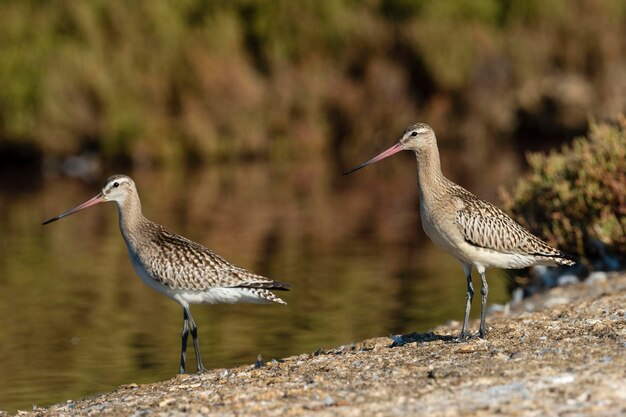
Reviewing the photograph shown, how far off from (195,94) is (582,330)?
68.2 ft

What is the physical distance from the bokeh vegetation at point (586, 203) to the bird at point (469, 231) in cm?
279

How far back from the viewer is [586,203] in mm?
13336

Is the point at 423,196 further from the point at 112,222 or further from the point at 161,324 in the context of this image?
the point at 112,222

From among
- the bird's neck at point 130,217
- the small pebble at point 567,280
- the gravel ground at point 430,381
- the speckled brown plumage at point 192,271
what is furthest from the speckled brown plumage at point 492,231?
the small pebble at point 567,280

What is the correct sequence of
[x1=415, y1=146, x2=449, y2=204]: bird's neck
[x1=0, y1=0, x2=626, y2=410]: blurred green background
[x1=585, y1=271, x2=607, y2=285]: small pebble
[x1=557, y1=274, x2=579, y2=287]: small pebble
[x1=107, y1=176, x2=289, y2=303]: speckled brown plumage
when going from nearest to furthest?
1. [x1=415, y1=146, x2=449, y2=204]: bird's neck
2. [x1=107, y1=176, x2=289, y2=303]: speckled brown plumage
3. [x1=585, y1=271, x2=607, y2=285]: small pebble
4. [x1=557, y1=274, x2=579, y2=287]: small pebble
5. [x1=0, y1=0, x2=626, y2=410]: blurred green background

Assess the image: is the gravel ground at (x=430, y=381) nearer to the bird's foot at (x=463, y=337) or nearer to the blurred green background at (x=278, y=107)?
the bird's foot at (x=463, y=337)

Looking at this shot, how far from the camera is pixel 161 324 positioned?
559 inches

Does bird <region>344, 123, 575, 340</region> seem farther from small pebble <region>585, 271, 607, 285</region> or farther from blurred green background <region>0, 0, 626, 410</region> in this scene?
blurred green background <region>0, 0, 626, 410</region>

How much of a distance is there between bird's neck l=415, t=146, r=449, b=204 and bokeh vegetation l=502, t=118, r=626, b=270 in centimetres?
306

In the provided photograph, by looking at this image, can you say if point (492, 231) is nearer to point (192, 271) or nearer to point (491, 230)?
point (491, 230)

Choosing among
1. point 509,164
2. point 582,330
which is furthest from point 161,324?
point 509,164

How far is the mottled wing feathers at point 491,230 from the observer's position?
984 cm

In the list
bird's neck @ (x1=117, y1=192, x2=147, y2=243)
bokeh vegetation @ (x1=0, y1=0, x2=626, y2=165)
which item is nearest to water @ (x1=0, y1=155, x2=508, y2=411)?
bird's neck @ (x1=117, y1=192, x2=147, y2=243)

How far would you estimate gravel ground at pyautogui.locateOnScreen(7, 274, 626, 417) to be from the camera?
711cm
